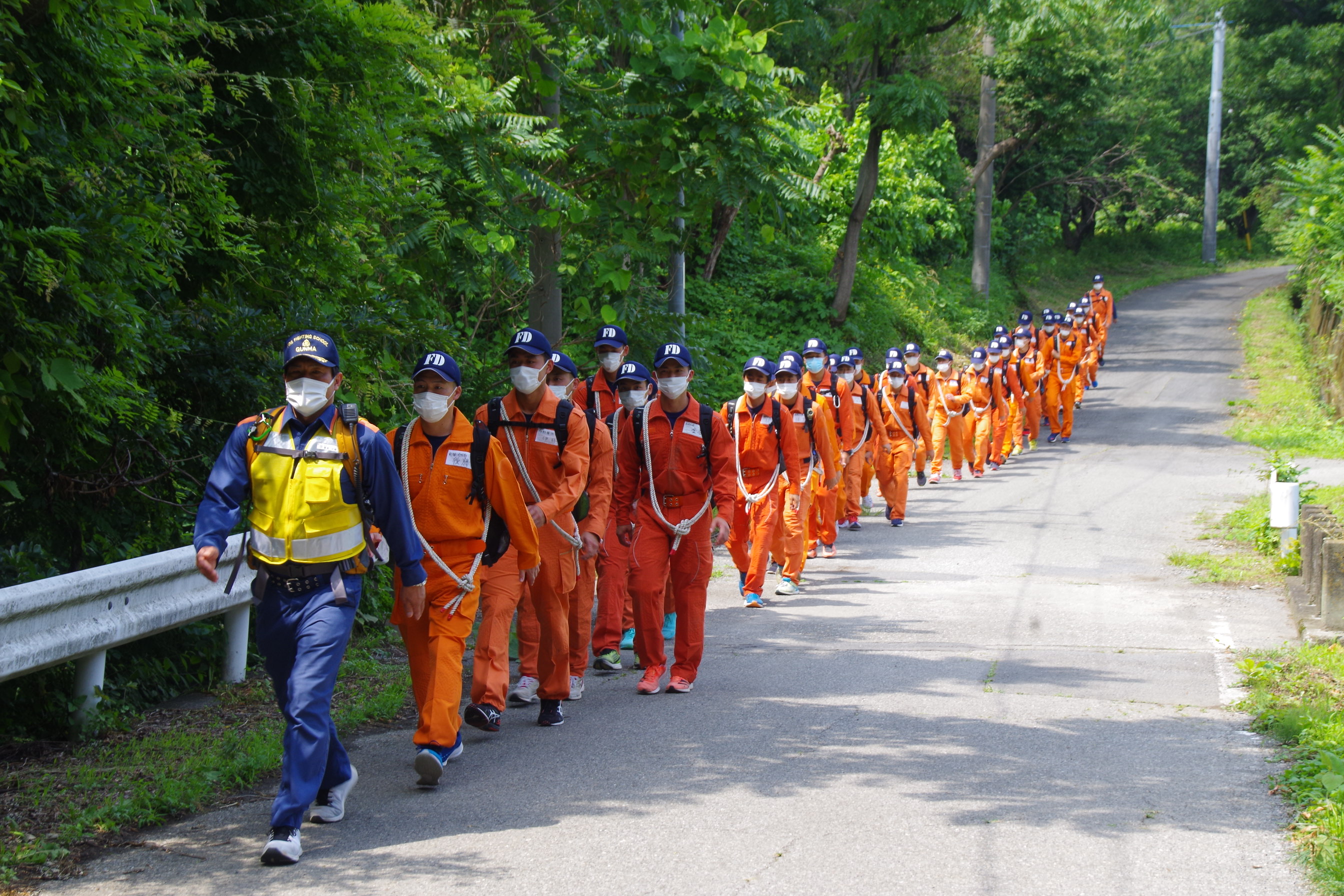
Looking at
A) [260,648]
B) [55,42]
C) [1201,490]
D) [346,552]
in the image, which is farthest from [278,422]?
[1201,490]

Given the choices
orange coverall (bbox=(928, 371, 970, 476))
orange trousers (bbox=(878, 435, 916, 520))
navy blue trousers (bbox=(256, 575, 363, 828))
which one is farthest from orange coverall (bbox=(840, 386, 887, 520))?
navy blue trousers (bbox=(256, 575, 363, 828))

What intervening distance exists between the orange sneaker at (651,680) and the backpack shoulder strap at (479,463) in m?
2.01

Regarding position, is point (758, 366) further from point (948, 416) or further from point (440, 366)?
point (948, 416)

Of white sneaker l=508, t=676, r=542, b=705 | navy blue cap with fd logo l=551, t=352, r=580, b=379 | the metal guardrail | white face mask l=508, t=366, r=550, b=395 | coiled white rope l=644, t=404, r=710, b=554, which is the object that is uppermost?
navy blue cap with fd logo l=551, t=352, r=580, b=379

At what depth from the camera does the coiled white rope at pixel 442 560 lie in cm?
599

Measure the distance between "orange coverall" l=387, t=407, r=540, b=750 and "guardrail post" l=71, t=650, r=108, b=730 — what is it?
1510 mm

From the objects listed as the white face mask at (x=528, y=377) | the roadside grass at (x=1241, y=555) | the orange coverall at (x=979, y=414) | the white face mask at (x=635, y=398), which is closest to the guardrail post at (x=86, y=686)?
the white face mask at (x=528, y=377)

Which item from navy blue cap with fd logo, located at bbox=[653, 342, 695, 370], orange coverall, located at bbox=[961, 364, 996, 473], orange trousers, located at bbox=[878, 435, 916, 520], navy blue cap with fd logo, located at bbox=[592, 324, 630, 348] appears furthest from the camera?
orange coverall, located at bbox=[961, 364, 996, 473]

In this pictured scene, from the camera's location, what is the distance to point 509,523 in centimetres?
630

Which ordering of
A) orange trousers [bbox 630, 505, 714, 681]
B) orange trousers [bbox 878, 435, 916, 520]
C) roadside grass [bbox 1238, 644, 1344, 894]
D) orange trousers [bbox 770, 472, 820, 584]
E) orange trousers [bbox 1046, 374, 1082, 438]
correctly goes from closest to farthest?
roadside grass [bbox 1238, 644, 1344, 894] → orange trousers [bbox 630, 505, 714, 681] → orange trousers [bbox 770, 472, 820, 584] → orange trousers [bbox 878, 435, 916, 520] → orange trousers [bbox 1046, 374, 1082, 438]

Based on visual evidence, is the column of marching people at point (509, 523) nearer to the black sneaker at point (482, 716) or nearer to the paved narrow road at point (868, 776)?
the black sneaker at point (482, 716)

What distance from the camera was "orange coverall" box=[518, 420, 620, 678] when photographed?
7.36 metres

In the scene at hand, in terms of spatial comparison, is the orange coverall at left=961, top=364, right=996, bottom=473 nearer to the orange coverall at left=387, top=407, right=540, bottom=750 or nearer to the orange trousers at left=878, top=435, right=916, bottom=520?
the orange trousers at left=878, top=435, right=916, bottom=520

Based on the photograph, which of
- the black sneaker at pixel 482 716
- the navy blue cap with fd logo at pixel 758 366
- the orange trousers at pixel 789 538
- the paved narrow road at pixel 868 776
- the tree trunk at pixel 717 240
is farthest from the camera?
the tree trunk at pixel 717 240
